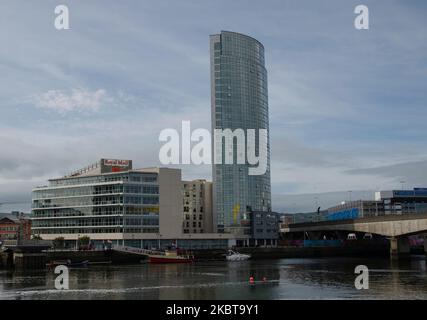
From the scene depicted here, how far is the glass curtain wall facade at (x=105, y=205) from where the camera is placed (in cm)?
15775

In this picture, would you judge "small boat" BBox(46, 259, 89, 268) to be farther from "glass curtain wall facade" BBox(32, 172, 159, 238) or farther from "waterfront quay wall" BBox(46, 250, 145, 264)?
"glass curtain wall facade" BBox(32, 172, 159, 238)

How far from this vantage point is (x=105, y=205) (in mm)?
159250

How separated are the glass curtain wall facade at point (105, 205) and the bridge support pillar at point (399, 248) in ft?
213

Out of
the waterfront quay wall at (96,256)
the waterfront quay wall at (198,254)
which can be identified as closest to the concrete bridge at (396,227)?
the waterfront quay wall at (198,254)

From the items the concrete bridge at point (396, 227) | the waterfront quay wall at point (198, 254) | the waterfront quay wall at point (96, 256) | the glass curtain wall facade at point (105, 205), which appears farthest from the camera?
the glass curtain wall facade at point (105, 205)

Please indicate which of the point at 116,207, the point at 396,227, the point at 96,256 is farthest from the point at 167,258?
the point at 396,227

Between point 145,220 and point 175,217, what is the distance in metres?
9.96

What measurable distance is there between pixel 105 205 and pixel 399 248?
81206mm

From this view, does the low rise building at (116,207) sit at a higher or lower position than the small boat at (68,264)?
higher

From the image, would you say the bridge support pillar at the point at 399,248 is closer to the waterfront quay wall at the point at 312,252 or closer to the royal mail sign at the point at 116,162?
the waterfront quay wall at the point at 312,252

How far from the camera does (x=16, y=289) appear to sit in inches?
2712
